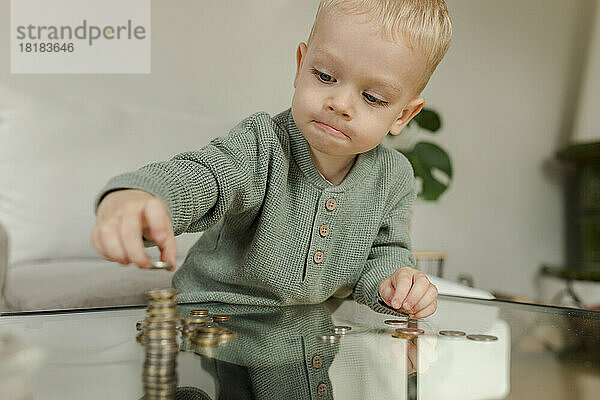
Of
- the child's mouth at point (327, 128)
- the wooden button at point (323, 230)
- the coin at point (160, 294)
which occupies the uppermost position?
the child's mouth at point (327, 128)

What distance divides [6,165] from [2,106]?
0.66 ft

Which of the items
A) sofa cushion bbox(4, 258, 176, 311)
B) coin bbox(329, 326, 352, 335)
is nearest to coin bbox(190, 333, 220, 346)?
coin bbox(329, 326, 352, 335)

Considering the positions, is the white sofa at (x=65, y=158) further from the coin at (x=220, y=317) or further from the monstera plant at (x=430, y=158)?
the coin at (x=220, y=317)

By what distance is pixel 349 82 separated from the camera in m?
0.73

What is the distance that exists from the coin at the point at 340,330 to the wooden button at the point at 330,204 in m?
0.25

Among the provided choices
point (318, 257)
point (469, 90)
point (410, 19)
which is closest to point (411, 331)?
point (318, 257)

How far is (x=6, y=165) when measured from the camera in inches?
76.5

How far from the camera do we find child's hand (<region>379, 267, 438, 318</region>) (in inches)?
28.0

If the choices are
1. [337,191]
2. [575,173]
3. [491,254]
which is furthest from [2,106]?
[575,173]

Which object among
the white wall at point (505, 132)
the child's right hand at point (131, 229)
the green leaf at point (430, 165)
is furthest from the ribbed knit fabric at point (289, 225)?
the white wall at point (505, 132)

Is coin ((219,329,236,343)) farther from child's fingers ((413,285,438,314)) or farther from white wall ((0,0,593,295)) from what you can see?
white wall ((0,0,593,295))

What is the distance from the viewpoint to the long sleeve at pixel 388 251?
85 cm

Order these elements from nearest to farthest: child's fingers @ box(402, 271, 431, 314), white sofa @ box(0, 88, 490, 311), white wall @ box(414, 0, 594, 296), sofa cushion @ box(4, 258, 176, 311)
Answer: child's fingers @ box(402, 271, 431, 314) → sofa cushion @ box(4, 258, 176, 311) → white sofa @ box(0, 88, 490, 311) → white wall @ box(414, 0, 594, 296)

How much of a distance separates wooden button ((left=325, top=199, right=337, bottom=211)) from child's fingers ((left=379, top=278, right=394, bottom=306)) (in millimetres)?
132
